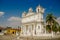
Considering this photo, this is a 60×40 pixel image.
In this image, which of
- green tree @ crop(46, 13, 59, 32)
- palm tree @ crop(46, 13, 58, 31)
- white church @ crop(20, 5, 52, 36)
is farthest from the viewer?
white church @ crop(20, 5, 52, 36)

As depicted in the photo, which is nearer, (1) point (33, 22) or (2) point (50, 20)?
(2) point (50, 20)

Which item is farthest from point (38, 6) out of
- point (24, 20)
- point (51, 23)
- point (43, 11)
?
point (24, 20)

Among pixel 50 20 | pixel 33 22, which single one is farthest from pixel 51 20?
pixel 33 22

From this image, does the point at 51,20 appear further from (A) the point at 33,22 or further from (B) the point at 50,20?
(A) the point at 33,22

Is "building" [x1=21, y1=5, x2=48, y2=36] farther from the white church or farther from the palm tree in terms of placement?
the palm tree

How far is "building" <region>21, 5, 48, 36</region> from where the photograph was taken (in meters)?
9.08

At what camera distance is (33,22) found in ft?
31.7

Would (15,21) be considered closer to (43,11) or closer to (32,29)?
(32,29)

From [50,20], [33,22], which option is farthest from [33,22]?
[50,20]

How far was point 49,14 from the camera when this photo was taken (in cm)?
892

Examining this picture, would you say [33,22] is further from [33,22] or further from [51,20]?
[51,20]

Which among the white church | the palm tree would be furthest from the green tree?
the white church

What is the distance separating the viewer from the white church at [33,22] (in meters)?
9.07

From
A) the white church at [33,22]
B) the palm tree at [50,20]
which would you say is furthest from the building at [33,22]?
the palm tree at [50,20]
